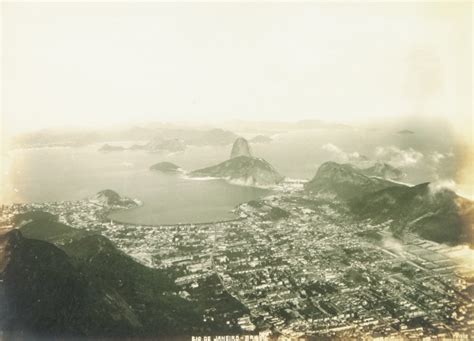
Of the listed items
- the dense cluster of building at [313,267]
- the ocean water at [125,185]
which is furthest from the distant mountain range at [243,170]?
the dense cluster of building at [313,267]

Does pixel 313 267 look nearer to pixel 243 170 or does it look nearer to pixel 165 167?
pixel 243 170

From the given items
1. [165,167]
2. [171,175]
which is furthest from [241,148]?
[165,167]

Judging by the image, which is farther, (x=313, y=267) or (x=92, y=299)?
(x=313, y=267)

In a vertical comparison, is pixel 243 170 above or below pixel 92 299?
above

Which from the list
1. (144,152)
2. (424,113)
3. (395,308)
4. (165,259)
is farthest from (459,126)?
(144,152)

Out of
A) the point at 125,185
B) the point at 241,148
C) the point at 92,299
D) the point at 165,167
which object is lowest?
the point at 92,299

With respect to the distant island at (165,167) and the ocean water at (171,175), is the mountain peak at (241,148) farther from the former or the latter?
→ the distant island at (165,167)
